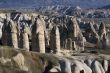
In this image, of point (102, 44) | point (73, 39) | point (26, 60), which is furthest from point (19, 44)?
point (102, 44)

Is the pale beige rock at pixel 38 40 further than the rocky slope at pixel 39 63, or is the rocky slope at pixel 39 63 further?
the pale beige rock at pixel 38 40

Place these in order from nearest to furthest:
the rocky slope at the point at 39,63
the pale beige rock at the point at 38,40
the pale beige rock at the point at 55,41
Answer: the rocky slope at the point at 39,63, the pale beige rock at the point at 38,40, the pale beige rock at the point at 55,41

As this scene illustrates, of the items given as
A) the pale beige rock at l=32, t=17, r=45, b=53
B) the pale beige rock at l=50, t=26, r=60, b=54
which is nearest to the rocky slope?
the pale beige rock at l=32, t=17, r=45, b=53

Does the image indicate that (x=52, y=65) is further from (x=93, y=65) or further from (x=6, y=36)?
(x=6, y=36)

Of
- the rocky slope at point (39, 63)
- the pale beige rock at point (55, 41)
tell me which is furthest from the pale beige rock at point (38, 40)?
the rocky slope at point (39, 63)

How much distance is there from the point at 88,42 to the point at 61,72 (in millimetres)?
37300

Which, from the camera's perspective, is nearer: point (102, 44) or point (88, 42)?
point (102, 44)

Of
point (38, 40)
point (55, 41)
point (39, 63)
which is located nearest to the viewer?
point (39, 63)

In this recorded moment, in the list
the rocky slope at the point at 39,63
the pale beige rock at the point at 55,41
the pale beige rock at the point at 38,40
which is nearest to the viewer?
the rocky slope at the point at 39,63

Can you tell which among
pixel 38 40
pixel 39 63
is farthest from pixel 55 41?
pixel 39 63

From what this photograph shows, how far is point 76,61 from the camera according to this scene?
6309 cm

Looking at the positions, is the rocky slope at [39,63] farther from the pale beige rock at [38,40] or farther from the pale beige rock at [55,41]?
the pale beige rock at [55,41]

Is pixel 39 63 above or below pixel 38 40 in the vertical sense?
below

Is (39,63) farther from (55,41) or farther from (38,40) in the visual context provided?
(55,41)
